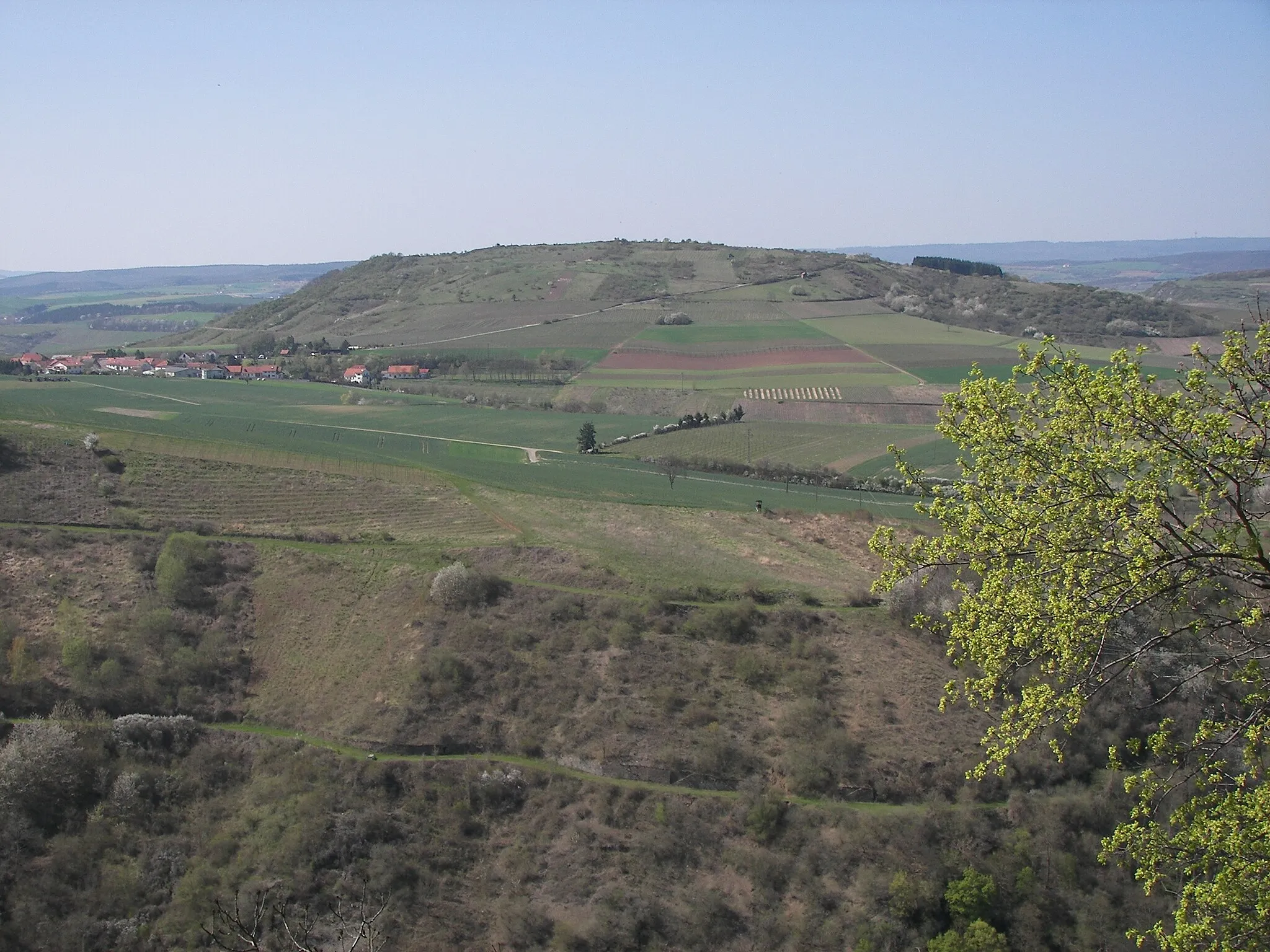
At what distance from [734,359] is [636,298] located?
33.3m

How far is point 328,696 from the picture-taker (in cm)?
3048

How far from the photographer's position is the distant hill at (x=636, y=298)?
316ft

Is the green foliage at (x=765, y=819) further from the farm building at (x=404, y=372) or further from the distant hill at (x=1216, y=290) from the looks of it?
the distant hill at (x=1216, y=290)

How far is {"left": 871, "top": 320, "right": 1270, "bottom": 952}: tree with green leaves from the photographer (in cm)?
813

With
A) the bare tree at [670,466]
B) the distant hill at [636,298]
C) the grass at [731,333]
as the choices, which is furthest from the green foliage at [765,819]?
the distant hill at [636,298]

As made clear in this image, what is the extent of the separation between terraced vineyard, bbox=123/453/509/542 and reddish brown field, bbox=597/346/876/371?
37098 millimetres

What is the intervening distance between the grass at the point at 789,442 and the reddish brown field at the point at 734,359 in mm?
16781

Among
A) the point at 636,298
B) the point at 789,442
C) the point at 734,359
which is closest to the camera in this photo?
the point at 789,442

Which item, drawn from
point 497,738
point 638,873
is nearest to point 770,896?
point 638,873

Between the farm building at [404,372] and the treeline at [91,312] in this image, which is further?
the treeline at [91,312]

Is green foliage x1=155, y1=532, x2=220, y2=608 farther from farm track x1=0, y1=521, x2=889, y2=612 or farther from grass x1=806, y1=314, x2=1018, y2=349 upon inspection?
grass x1=806, y1=314, x2=1018, y2=349

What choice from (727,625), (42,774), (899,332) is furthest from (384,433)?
(899,332)

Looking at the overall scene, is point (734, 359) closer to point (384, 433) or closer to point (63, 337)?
point (384, 433)

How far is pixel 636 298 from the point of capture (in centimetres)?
10994
